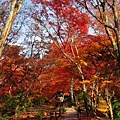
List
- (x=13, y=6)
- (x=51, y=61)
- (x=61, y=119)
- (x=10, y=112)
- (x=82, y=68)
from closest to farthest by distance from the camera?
(x=13, y=6)
(x=82, y=68)
(x=51, y=61)
(x=61, y=119)
(x=10, y=112)

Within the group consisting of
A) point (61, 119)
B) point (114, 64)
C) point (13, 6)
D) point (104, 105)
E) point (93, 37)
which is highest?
point (93, 37)

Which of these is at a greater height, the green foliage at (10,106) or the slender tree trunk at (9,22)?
the slender tree trunk at (9,22)

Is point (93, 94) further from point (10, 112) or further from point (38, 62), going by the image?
point (10, 112)

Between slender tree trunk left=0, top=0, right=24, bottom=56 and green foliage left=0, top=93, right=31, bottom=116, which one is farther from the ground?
slender tree trunk left=0, top=0, right=24, bottom=56

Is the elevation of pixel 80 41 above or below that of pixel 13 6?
above

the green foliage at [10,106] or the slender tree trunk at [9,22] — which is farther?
the green foliage at [10,106]

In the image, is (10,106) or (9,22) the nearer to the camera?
(9,22)

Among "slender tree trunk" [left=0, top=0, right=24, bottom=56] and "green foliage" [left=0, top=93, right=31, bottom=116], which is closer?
"slender tree trunk" [left=0, top=0, right=24, bottom=56]

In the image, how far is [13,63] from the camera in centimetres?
1426

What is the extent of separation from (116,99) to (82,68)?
4.50 metres

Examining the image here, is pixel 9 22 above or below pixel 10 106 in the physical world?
above

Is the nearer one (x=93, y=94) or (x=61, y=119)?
(x=93, y=94)

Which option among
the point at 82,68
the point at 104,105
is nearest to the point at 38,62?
the point at 82,68

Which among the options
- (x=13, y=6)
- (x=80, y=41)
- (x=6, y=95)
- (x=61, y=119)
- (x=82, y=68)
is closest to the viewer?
(x=13, y=6)
